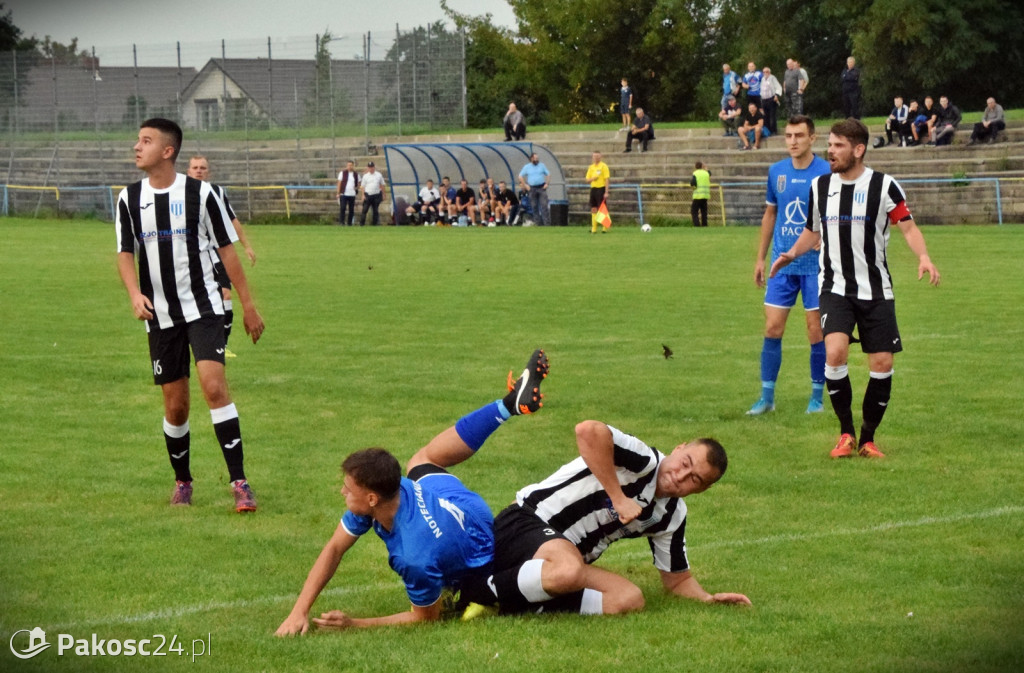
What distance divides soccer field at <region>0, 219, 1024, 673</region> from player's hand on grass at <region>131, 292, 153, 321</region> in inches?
43.1

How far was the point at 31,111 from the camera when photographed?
38.8 metres

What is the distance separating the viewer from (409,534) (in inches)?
214

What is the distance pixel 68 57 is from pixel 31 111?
130ft

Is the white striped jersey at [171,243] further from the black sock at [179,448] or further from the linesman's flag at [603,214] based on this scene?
the linesman's flag at [603,214]

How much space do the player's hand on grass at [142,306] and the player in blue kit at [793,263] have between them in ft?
15.5

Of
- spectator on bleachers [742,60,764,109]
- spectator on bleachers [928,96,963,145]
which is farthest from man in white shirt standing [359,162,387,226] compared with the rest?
spectator on bleachers [928,96,963,145]

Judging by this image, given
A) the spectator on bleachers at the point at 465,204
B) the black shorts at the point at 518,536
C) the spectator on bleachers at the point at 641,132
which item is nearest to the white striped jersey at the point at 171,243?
the black shorts at the point at 518,536

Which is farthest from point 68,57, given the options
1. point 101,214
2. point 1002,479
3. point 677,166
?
point 101,214

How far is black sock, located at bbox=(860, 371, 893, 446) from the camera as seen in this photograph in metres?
8.83

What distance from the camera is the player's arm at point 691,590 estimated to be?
18.4 ft

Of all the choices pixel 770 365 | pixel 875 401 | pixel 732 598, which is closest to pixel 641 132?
pixel 770 365

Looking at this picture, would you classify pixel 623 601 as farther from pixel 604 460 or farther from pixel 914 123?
pixel 914 123

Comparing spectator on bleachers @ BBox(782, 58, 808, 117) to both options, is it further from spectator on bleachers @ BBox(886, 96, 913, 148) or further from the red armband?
the red armband

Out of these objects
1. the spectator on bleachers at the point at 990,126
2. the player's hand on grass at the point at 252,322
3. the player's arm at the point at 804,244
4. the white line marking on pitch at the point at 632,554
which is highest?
the spectator on bleachers at the point at 990,126
